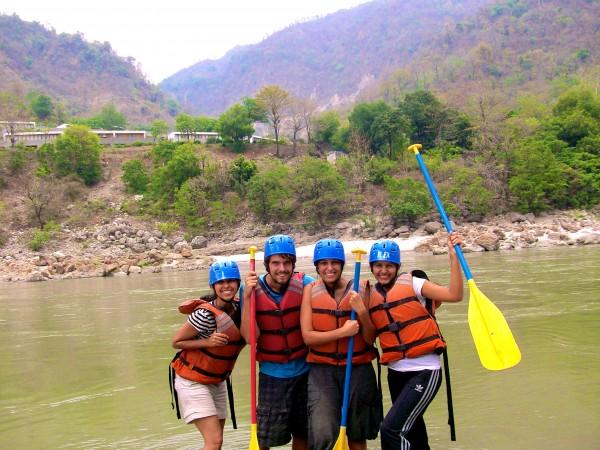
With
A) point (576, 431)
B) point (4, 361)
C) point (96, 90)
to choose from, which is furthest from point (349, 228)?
point (96, 90)

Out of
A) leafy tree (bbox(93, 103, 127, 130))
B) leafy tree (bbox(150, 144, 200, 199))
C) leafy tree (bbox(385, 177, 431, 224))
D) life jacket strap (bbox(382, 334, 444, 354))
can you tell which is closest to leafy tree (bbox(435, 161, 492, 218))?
leafy tree (bbox(385, 177, 431, 224))

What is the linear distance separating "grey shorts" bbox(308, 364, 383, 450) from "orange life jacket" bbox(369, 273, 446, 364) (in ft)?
0.65

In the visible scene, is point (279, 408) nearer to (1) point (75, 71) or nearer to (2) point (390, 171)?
(2) point (390, 171)

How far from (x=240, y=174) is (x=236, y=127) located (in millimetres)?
11265

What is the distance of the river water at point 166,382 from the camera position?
5727 mm

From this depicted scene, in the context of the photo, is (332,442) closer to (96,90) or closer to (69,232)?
(69,232)

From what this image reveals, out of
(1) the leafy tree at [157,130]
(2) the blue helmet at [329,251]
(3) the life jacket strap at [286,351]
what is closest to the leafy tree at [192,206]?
(1) the leafy tree at [157,130]

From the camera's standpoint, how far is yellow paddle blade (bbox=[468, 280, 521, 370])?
14.3 ft

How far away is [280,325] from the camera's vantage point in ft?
13.7

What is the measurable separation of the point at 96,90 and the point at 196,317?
132315 millimetres

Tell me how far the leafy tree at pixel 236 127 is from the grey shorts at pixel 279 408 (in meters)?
54.2

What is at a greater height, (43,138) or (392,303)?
(43,138)

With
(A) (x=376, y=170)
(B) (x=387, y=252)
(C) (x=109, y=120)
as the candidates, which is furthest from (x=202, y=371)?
(C) (x=109, y=120)

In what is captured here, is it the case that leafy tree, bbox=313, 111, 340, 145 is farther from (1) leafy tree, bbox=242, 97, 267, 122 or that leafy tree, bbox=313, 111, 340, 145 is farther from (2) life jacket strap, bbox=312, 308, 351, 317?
(2) life jacket strap, bbox=312, 308, 351, 317
